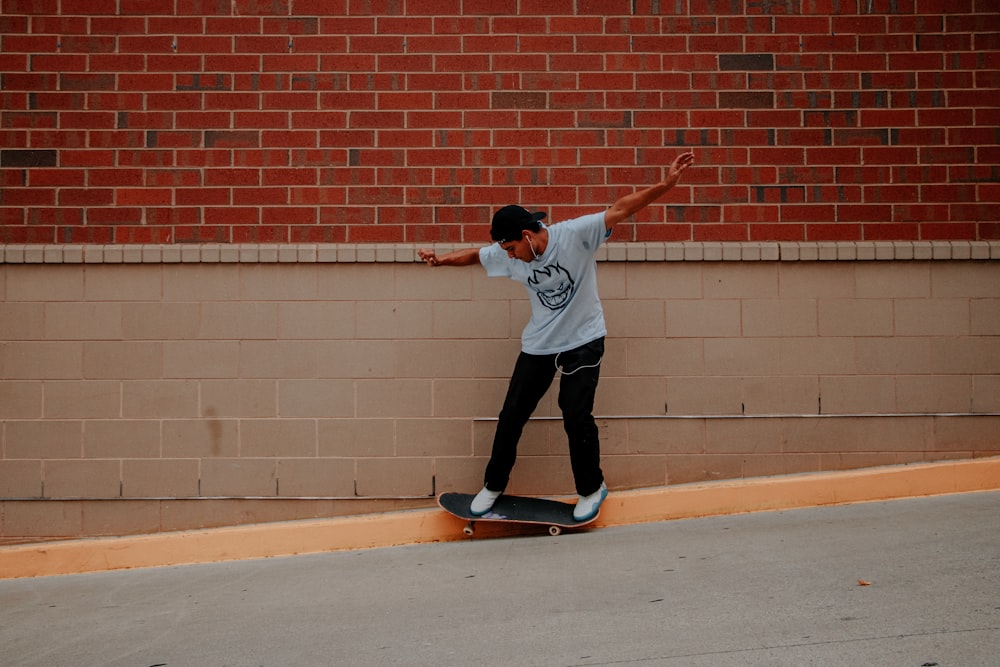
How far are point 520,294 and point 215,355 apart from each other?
77.3 inches

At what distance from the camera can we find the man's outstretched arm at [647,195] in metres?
4.32

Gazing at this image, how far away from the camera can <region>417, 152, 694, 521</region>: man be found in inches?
182

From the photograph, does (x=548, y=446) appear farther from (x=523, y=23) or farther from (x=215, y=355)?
(x=523, y=23)

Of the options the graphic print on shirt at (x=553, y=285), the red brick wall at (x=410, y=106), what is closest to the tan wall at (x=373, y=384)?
the red brick wall at (x=410, y=106)

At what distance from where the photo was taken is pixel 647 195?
438 cm

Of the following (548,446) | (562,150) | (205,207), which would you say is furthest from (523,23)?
(548,446)

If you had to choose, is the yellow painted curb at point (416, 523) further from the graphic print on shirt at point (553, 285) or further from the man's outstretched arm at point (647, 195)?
→ the man's outstretched arm at point (647, 195)

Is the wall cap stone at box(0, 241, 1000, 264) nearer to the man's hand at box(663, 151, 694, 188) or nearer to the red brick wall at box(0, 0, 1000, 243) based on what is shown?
the red brick wall at box(0, 0, 1000, 243)

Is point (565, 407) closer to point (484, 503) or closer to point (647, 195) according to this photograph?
point (484, 503)

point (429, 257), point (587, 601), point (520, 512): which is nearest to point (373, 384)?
point (429, 257)

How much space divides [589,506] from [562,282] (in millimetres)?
1297

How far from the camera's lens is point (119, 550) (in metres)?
5.16

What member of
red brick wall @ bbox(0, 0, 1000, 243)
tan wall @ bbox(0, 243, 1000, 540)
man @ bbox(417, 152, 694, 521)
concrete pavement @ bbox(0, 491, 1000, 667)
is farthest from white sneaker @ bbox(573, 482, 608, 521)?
red brick wall @ bbox(0, 0, 1000, 243)

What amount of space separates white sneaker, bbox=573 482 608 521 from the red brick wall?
1.64 meters
